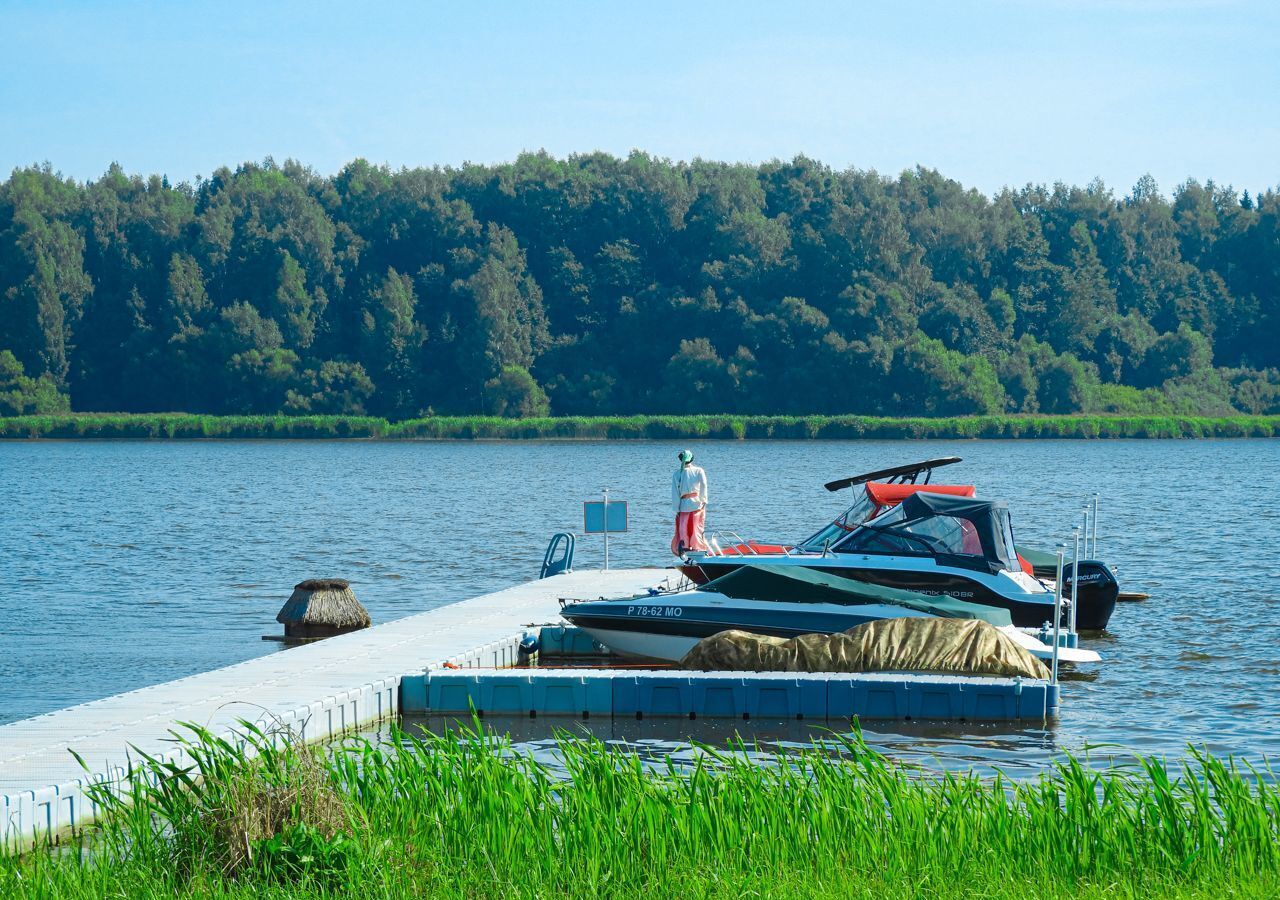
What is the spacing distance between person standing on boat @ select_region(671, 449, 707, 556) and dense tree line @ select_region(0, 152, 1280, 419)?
72.3 m

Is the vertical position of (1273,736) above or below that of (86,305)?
below

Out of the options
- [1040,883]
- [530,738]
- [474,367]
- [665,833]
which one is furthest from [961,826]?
[474,367]

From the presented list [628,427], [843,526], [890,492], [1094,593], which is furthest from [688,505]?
[628,427]

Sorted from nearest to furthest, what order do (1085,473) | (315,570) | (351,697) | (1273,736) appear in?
1. (351,697)
2. (1273,736)
3. (315,570)
4. (1085,473)

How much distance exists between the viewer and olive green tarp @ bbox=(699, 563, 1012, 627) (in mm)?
15484

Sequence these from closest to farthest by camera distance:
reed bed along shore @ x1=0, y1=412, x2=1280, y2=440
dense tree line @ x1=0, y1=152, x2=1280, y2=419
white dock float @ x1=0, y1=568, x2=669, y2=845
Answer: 1. white dock float @ x1=0, y1=568, x2=669, y2=845
2. reed bed along shore @ x1=0, y1=412, x2=1280, y2=440
3. dense tree line @ x1=0, y1=152, x2=1280, y2=419

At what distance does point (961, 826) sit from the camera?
23.6 ft

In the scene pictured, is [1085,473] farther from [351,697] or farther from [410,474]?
[351,697]

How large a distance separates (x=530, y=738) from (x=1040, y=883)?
6325 mm

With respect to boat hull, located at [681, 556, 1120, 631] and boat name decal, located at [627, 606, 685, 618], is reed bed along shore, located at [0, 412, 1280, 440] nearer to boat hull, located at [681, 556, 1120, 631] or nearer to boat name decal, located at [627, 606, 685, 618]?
boat hull, located at [681, 556, 1120, 631]

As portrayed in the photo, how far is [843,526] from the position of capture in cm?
1780

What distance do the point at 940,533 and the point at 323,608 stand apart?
6.99 metres

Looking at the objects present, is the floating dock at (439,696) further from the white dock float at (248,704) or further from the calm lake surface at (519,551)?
the calm lake surface at (519,551)

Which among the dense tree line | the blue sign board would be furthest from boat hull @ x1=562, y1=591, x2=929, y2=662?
the dense tree line
